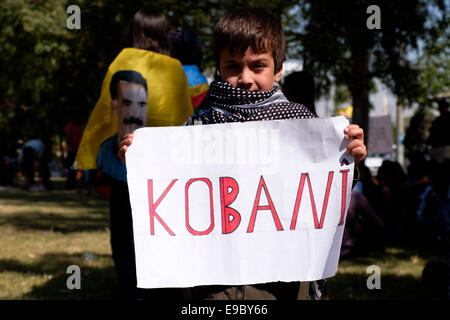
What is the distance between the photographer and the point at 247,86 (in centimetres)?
223

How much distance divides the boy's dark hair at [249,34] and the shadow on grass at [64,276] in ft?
8.28

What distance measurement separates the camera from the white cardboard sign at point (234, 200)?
6.94ft

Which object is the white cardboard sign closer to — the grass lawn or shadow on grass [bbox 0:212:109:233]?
the grass lawn

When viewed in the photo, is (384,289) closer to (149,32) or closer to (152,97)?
(152,97)

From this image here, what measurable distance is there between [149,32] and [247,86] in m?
1.43

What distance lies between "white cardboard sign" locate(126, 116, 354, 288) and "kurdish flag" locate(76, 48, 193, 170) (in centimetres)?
115

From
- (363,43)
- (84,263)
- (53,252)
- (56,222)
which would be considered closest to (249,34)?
(84,263)

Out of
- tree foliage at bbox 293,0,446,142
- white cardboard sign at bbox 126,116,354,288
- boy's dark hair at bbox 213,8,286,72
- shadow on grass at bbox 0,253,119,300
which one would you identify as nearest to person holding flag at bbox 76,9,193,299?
Answer: shadow on grass at bbox 0,253,119,300

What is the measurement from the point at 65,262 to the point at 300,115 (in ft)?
12.5

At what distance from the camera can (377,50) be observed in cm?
888

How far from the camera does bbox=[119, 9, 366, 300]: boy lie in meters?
2.22

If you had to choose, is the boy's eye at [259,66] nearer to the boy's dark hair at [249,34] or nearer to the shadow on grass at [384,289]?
the boy's dark hair at [249,34]
